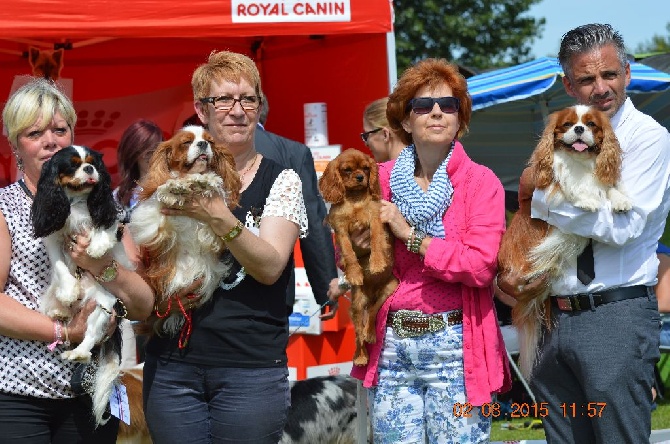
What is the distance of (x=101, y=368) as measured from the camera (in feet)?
11.4

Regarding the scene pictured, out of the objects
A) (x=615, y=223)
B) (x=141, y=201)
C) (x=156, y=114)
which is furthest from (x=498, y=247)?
(x=156, y=114)

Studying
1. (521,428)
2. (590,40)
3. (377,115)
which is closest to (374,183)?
(590,40)

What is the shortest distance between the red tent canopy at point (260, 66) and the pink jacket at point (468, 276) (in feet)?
11.5

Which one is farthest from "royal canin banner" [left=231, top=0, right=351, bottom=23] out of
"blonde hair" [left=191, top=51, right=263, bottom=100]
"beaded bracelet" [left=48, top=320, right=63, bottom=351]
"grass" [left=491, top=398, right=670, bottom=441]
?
"beaded bracelet" [left=48, top=320, right=63, bottom=351]

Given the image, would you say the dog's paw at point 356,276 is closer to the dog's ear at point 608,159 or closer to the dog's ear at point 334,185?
A: the dog's ear at point 334,185

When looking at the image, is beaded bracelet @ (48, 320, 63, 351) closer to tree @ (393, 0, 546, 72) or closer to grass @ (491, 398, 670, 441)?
grass @ (491, 398, 670, 441)

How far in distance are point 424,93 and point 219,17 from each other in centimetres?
352

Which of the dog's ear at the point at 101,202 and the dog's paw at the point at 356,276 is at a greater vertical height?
the dog's ear at the point at 101,202

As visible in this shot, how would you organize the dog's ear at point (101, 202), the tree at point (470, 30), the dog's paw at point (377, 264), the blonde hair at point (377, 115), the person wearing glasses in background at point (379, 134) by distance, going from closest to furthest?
the dog's ear at point (101, 202), the dog's paw at point (377, 264), the person wearing glasses in background at point (379, 134), the blonde hair at point (377, 115), the tree at point (470, 30)

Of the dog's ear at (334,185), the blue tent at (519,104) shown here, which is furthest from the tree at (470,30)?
the dog's ear at (334,185)

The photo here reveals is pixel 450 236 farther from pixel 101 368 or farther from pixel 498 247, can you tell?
pixel 101 368


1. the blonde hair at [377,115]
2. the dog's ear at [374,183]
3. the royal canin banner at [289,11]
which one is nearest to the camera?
the dog's ear at [374,183]

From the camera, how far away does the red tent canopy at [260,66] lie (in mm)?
7066

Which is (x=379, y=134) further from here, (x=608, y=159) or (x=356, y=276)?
(x=608, y=159)
